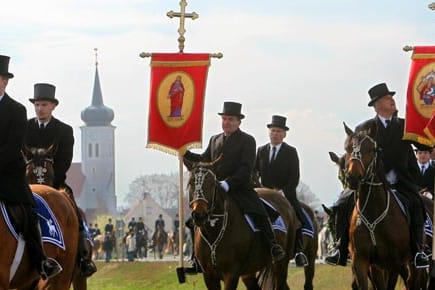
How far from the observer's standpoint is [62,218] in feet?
48.5

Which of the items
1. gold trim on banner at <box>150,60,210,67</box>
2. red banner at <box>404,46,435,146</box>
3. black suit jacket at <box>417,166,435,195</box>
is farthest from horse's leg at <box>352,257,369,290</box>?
black suit jacket at <box>417,166,435,195</box>

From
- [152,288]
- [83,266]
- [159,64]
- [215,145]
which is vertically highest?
[159,64]

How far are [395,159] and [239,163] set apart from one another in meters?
2.24

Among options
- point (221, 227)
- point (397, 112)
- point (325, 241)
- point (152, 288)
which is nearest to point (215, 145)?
point (221, 227)

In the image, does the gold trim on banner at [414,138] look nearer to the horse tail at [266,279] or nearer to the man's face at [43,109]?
the horse tail at [266,279]

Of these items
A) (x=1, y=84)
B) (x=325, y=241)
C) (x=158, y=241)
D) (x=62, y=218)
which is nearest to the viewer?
(x=1, y=84)

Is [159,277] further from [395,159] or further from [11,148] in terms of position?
[11,148]

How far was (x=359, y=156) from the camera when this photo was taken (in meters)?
16.7

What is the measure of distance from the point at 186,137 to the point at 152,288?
1750 centimetres

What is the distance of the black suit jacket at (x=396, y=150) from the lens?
59.3ft

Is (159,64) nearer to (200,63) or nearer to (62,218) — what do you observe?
(200,63)

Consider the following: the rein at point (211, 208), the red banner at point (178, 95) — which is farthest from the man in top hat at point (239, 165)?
the red banner at point (178, 95)

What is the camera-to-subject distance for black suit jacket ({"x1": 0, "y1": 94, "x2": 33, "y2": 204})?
13.1 metres

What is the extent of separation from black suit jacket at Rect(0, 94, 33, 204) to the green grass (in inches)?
594
